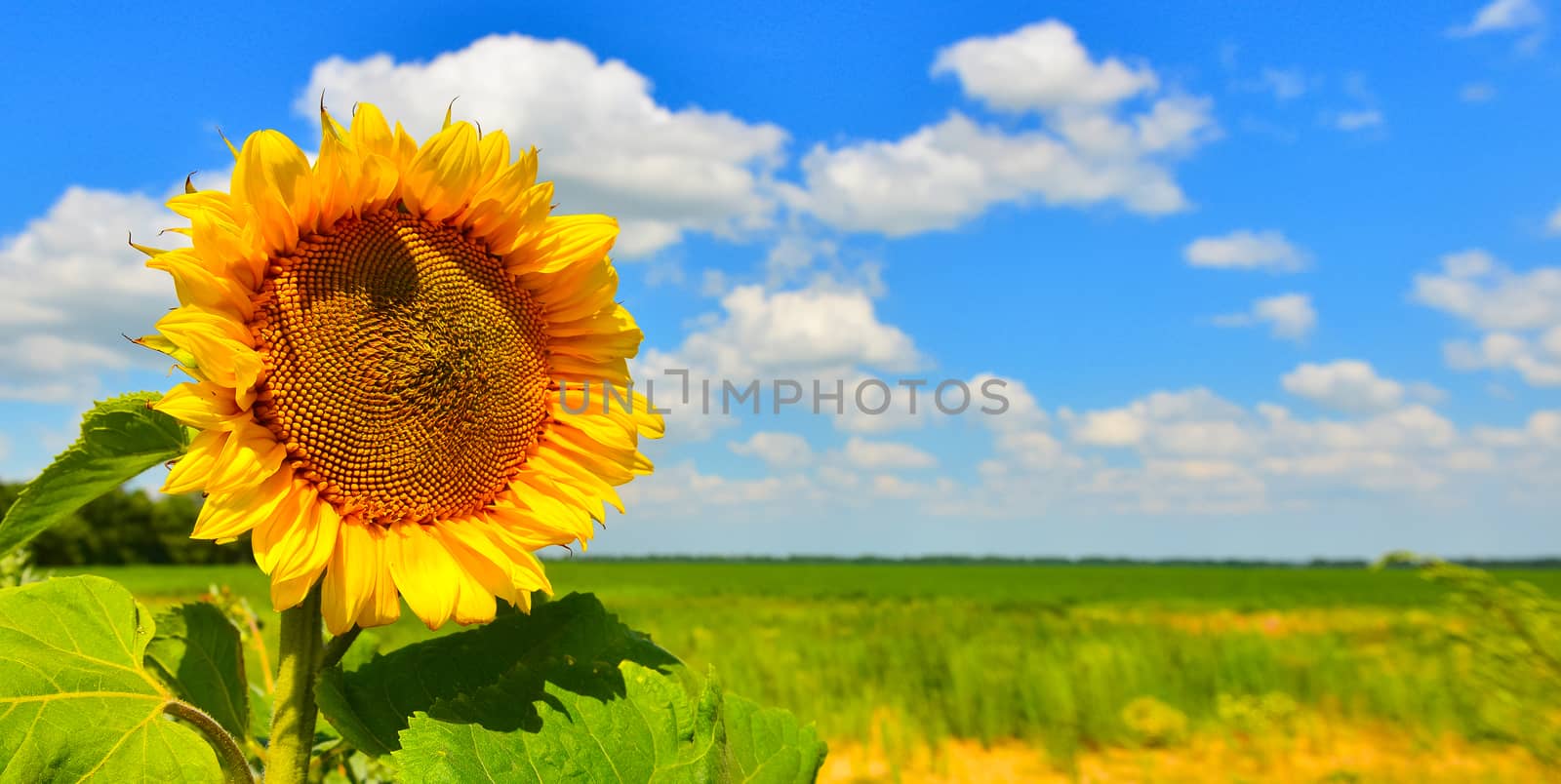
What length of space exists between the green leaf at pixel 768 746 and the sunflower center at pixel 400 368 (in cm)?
37

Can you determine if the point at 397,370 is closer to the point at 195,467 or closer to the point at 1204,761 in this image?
the point at 195,467

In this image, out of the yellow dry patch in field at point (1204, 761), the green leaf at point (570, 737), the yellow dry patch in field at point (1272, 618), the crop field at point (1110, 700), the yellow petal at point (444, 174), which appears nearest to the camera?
the green leaf at point (570, 737)

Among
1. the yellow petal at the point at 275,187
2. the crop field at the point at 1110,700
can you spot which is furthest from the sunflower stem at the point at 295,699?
the crop field at the point at 1110,700

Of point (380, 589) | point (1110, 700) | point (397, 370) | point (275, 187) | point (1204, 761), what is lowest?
point (1204, 761)

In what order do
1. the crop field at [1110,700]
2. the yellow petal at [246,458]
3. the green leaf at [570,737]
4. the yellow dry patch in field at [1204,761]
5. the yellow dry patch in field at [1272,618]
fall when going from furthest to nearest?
the yellow dry patch in field at [1272,618]
the crop field at [1110,700]
the yellow dry patch in field at [1204,761]
the yellow petal at [246,458]
the green leaf at [570,737]

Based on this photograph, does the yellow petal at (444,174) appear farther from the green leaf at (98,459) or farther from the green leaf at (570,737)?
the green leaf at (570,737)

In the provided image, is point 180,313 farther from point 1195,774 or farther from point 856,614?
point 856,614

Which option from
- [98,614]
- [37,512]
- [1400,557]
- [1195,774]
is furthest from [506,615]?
[1195,774]

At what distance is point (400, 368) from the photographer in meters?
1.08

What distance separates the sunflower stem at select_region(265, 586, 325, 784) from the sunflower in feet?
0.25

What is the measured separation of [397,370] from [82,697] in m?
0.40

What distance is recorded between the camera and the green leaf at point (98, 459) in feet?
3.27

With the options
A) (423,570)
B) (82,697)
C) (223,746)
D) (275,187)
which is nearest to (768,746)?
(423,570)

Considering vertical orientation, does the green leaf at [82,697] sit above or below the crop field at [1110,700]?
above
